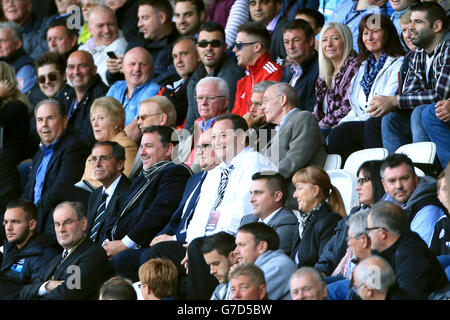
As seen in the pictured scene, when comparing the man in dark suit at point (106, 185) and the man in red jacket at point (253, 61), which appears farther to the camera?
the man in red jacket at point (253, 61)

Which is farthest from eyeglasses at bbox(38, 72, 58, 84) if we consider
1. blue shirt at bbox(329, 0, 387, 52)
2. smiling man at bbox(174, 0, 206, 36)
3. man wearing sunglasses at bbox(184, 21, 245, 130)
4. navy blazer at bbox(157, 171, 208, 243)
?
navy blazer at bbox(157, 171, 208, 243)

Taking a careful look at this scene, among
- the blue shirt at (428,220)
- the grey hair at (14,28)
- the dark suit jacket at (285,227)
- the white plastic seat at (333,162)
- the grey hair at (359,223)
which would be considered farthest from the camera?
the grey hair at (14,28)

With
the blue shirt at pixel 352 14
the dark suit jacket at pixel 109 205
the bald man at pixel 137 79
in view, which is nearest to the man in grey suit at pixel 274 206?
the dark suit jacket at pixel 109 205

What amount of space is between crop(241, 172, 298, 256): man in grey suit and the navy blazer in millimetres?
757

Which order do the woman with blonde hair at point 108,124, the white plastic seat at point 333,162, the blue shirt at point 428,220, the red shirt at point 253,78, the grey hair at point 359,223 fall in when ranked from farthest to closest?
1. the woman with blonde hair at point 108,124
2. the red shirt at point 253,78
3. the white plastic seat at point 333,162
4. the blue shirt at point 428,220
5. the grey hair at point 359,223

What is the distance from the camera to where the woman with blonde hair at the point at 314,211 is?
5.97 metres

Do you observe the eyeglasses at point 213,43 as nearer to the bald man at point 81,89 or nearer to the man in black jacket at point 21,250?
the bald man at point 81,89

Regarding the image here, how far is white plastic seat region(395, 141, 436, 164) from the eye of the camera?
20.5 feet

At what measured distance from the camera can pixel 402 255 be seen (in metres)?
5.05

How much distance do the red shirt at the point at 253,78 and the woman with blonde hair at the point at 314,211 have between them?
188cm

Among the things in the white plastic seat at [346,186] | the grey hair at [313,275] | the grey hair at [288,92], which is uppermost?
the grey hair at [288,92]

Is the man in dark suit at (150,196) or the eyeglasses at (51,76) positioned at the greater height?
the eyeglasses at (51,76)
